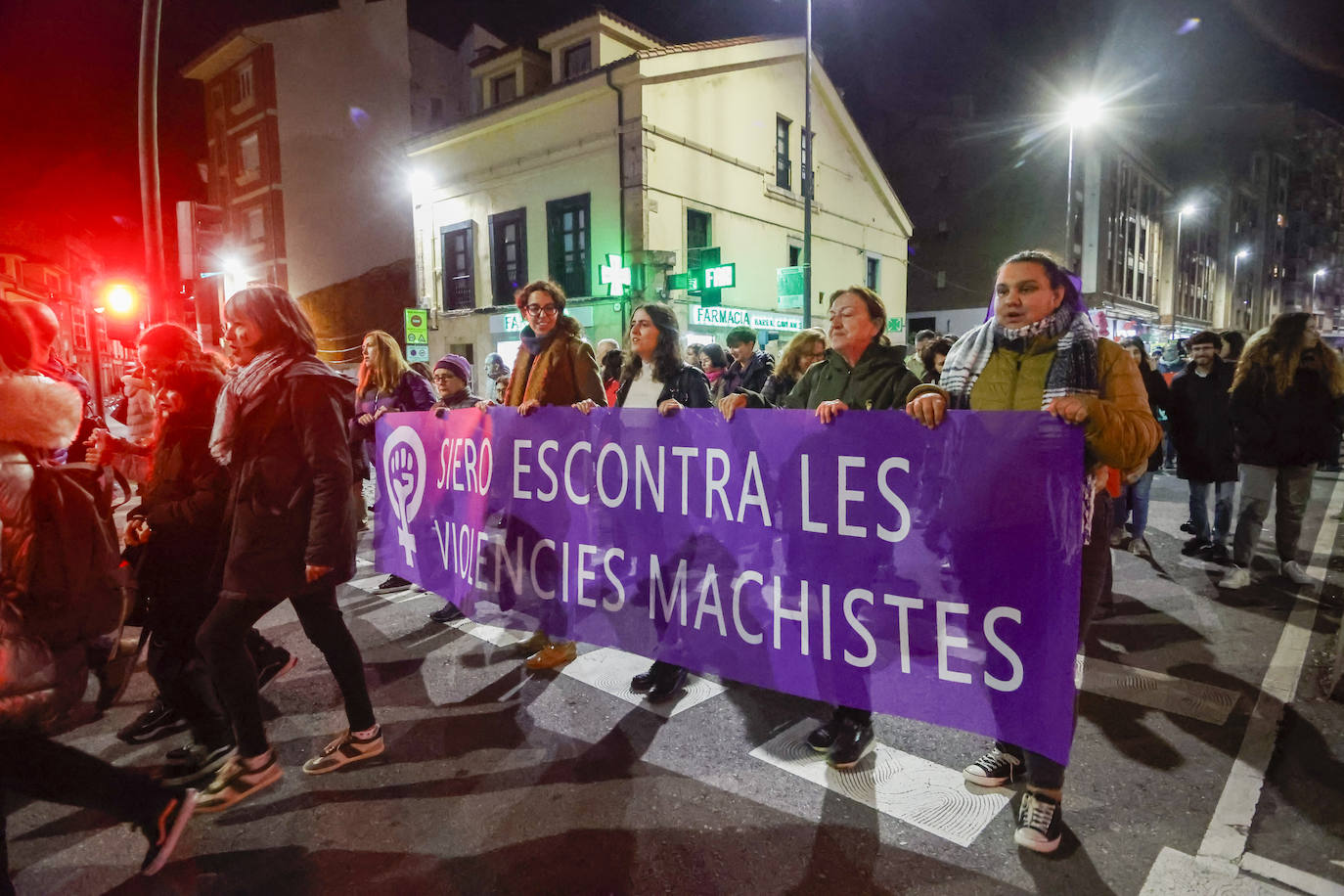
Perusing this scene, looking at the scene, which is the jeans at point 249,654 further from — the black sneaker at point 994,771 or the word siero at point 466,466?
the black sneaker at point 994,771

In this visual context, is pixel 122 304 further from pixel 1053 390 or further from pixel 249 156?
pixel 249 156

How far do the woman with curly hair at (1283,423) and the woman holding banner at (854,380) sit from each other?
13.7 ft

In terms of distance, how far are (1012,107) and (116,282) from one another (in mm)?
38531

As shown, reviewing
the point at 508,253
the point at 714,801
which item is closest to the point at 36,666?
the point at 714,801

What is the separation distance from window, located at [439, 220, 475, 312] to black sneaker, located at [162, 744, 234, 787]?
20458 mm

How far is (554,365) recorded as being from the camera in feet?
14.0

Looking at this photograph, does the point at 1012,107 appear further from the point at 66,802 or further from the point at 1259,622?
the point at 66,802

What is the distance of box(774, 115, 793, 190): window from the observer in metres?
22.8

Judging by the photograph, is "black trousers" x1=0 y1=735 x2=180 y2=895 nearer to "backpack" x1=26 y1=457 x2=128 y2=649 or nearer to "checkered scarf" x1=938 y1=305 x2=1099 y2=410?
"backpack" x1=26 y1=457 x2=128 y2=649

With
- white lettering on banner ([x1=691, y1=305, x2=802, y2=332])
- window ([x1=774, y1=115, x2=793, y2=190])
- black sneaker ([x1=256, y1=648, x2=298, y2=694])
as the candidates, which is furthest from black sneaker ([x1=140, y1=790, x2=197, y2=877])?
window ([x1=774, y1=115, x2=793, y2=190])

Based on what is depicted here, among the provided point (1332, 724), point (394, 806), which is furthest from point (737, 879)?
point (1332, 724)

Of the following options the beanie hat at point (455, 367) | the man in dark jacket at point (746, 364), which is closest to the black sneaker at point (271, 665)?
the beanie hat at point (455, 367)

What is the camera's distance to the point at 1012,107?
3631 centimetres

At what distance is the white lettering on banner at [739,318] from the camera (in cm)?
1978
